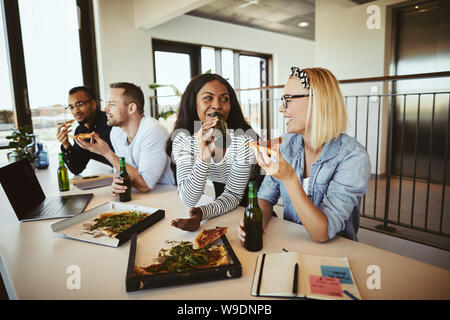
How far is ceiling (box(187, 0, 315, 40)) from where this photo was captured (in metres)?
5.58

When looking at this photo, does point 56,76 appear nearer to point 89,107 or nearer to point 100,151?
point 89,107

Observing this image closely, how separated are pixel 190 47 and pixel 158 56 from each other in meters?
0.84

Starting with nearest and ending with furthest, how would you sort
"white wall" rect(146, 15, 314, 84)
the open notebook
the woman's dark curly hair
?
1. the open notebook
2. the woman's dark curly hair
3. "white wall" rect(146, 15, 314, 84)

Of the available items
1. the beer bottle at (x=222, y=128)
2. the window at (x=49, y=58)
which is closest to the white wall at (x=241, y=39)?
the window at (x=49, y=58)

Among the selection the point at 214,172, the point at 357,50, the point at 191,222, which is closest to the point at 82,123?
the point at 214,172

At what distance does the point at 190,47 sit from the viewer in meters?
6.53

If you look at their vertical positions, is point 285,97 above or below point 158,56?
below

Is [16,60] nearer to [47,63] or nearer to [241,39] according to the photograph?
[47,63]

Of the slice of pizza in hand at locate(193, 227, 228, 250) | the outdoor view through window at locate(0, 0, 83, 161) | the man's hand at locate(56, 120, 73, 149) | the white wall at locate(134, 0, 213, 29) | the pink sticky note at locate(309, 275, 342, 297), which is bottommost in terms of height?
the pink sticky note at locate(309, 275, 342, 297)

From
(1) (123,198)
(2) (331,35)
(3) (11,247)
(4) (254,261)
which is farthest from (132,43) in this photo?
(4) (254,261)

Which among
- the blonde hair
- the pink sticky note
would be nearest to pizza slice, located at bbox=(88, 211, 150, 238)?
the pink sticky note

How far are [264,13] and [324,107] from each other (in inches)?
226

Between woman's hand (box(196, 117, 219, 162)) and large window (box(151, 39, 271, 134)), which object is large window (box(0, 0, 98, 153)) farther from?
woman's hand (box(196, 117, 219, 162))

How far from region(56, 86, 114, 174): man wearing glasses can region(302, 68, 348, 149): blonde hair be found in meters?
1.94
